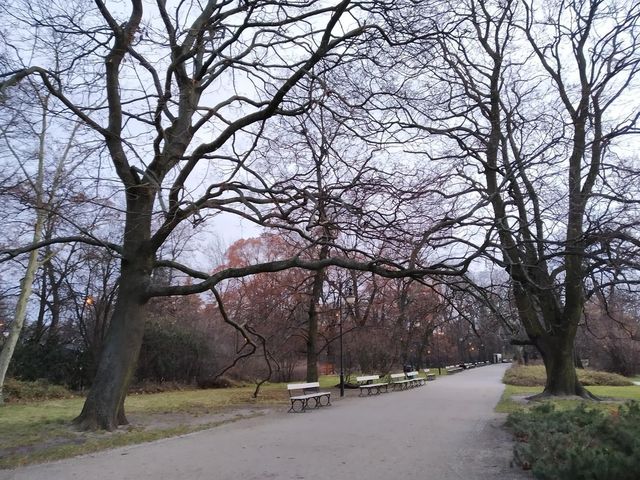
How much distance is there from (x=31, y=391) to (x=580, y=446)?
21173 millimetres

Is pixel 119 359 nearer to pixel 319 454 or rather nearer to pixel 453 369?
pixel 319 454

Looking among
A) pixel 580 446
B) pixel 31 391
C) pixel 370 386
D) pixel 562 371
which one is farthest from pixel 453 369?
pixel 580 446

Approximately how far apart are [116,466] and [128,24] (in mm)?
9527

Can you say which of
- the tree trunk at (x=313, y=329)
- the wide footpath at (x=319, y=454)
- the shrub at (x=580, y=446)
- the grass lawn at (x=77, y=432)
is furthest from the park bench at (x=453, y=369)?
the shrub at (x=580, y=446)

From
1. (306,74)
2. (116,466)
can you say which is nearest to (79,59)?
(306,74)

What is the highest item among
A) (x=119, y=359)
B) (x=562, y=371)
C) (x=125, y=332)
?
(x=125, y=332)

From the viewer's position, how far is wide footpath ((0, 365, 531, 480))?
719cm

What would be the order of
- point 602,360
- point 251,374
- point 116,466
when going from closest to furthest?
point 116,466
point 251,374
point 602,360

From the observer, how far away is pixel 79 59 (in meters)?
11.0

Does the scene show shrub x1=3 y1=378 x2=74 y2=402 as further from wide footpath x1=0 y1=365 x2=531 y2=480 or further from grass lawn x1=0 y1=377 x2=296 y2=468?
wide footpath x1=0 y1=365 x2=531 y2=480

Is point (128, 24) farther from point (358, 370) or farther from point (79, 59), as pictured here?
point (358, 370)

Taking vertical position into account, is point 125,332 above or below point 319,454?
Result: above

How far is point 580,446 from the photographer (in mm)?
6285

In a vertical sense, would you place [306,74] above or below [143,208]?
above
